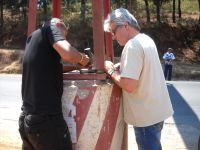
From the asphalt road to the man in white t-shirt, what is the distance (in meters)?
3.12

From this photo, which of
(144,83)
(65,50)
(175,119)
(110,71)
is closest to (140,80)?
(144,83)

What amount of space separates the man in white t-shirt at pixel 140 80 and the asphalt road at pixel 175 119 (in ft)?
10.2

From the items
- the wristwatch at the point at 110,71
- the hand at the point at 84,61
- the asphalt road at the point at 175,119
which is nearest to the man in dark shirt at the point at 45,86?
the hand at the point at 84,61

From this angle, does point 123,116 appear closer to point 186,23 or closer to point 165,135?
point 165,135

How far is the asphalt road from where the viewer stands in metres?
7.43

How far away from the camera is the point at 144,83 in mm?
3789

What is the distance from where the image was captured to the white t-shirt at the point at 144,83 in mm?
3689

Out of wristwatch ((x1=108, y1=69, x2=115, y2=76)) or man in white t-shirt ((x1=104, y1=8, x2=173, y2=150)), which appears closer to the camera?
man in white t-shirt ((x1=104, y1=8, x2=173, y2=150))

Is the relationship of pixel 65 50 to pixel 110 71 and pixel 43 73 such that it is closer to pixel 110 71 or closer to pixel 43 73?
pixel 43 73

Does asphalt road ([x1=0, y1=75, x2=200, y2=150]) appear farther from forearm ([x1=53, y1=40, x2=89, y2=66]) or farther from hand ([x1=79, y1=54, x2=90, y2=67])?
forearm ([x1=53, y1=40, x2=89, y2=66])

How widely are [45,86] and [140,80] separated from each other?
2.47ft

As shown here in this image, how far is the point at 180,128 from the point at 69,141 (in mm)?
5385

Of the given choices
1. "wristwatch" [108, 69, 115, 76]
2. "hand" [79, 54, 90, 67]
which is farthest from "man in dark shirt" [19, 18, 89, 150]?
"wristwatch" [108, 69, 115, 76]

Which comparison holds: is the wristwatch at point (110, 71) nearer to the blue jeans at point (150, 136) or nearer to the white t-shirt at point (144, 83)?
the white t-shirt at point (144, 83)
